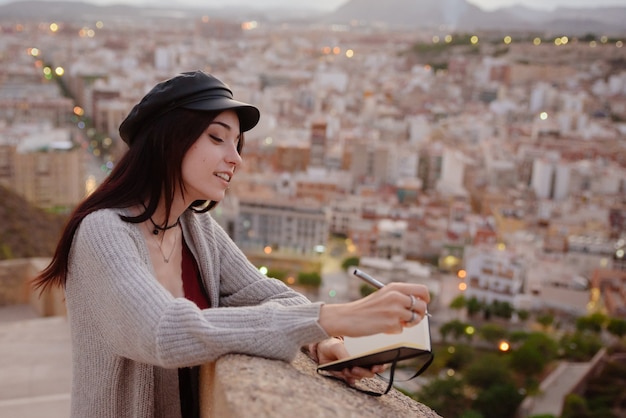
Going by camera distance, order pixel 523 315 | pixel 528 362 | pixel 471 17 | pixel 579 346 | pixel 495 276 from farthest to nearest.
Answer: pixel 471 17, pixel 495 276, pixel 523 315, pixel 579 346, pixel 528 362

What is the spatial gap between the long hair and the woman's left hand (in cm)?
17

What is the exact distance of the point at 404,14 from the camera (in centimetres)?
2981

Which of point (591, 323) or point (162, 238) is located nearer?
point (162, 238)

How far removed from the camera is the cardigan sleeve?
52 centimetres

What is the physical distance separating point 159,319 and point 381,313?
0.15 m

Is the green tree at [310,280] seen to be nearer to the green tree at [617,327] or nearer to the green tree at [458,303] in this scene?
the green tree at [458,303]

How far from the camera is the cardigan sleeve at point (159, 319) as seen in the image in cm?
52

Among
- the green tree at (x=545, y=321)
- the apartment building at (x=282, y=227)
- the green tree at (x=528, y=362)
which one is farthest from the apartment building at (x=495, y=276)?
the apartment building at (x=282, y=227)

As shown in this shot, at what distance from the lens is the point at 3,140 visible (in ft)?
34.3

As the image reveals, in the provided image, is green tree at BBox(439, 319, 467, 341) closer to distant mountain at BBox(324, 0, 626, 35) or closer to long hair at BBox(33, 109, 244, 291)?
long hair at BBox(33, 109, 244, 291)

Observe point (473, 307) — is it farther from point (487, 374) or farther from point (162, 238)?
point (162, 238)

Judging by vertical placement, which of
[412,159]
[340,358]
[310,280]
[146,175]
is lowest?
[310,280]

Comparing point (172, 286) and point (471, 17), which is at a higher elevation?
point (471, 17)

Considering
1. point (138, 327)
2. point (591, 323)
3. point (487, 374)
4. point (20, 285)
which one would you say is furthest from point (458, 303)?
point (138, 327)
